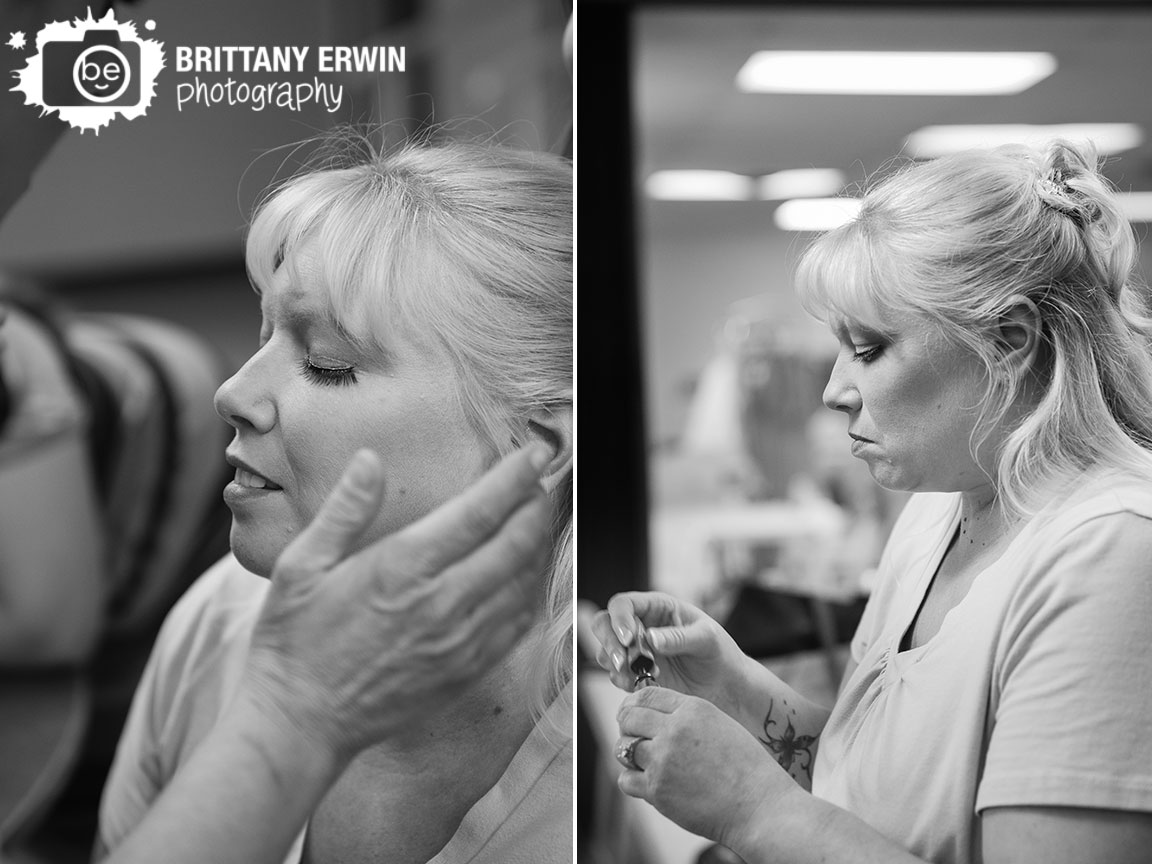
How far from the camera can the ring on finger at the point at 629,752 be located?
4.76 ft

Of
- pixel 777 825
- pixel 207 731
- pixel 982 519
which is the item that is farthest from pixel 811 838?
pixel 207 731

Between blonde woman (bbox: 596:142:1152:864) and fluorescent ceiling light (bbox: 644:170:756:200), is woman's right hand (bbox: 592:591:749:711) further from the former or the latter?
fluorescent ceiling light (bbox: 644:170:756:200)

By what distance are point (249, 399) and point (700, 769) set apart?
78 cm

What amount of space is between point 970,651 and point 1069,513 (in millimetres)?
207

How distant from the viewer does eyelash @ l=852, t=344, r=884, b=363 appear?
4.75ft

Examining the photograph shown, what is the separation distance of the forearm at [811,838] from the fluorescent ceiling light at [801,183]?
85cm

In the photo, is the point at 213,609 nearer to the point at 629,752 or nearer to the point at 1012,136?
the point at 629,752

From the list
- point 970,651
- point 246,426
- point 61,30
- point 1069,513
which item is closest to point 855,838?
point 970,651

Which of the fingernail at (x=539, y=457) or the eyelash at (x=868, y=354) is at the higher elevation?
the eyelash at (x=868, y=354)

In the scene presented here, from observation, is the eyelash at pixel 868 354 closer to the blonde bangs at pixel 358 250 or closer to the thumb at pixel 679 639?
the thumb at pixel 679 639

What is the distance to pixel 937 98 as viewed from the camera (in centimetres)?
182

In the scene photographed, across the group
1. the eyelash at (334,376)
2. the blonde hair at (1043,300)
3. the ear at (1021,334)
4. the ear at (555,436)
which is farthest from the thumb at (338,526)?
the ear at (1021,334)

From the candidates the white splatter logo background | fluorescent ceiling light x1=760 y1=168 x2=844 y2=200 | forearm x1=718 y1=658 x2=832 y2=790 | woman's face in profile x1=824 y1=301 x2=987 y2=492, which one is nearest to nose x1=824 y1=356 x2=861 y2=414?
woman's face in profile x1=824 y1=301 x2=987 y2=492

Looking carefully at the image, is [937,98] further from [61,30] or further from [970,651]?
[61,30]
